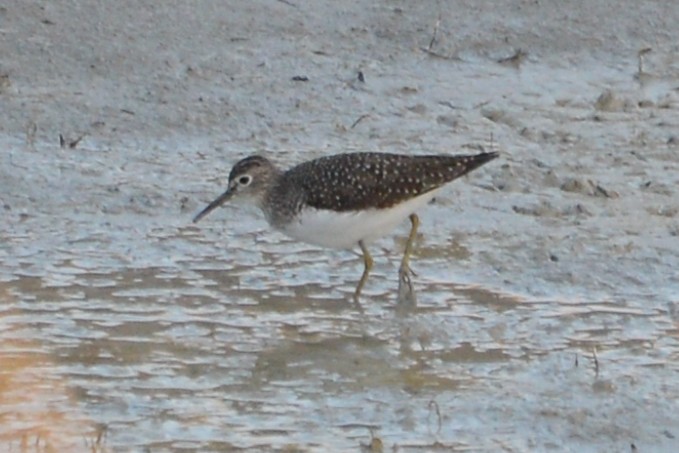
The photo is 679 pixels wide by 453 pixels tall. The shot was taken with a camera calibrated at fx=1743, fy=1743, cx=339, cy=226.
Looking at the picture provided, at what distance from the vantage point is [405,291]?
820cm

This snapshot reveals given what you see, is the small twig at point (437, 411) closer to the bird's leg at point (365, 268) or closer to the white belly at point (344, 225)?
the bird's leg at point (365, 268)

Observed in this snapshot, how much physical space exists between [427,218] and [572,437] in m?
2.97

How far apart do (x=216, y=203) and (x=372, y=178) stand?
2.80 ft

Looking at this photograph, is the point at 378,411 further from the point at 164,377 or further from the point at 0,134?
the point at 0,134

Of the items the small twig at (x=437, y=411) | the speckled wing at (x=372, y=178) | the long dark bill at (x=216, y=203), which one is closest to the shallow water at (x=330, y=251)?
the small twig at (x=437, y=411)

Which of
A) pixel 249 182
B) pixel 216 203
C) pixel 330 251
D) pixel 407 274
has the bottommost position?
pixel 330 251

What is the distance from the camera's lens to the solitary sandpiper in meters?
8.34

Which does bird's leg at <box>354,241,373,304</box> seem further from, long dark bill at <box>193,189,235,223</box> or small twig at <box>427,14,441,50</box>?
A: small twig at <box>427,14,441,50</box>

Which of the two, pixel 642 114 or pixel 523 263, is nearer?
pixel 523 263

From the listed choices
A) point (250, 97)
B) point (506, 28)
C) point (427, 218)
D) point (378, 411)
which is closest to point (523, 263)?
point (427, 218)

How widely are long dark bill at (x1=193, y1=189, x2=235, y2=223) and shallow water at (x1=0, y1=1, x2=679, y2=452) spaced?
17 centimetres

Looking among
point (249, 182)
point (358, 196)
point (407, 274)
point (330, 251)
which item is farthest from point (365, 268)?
point (249, 182)

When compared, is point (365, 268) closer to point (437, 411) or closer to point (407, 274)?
point (407, 274)

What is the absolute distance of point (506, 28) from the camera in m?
12.1
